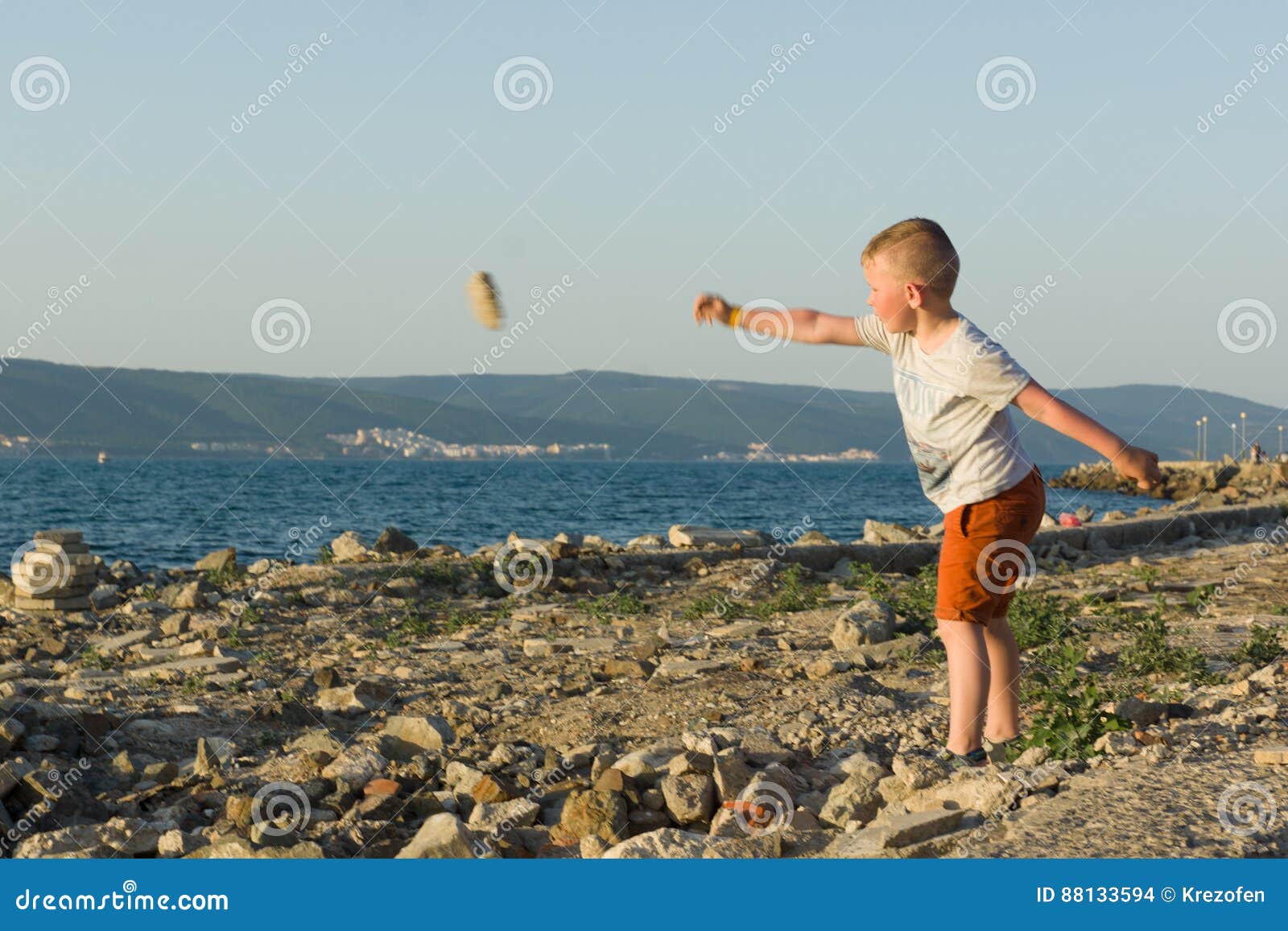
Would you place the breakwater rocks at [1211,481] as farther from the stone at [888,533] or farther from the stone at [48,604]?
the stone at [48,604]

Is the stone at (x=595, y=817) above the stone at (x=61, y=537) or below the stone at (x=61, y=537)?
below

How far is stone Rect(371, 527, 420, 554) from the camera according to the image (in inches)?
480

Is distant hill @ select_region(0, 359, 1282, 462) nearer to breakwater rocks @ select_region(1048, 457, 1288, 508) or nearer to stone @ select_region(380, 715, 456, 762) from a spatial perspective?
breakwater rocks @ select_region(1048, 457, 1288, 508)

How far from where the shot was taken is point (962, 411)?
13.0 ft

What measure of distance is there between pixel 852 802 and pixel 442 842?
1.40 meters

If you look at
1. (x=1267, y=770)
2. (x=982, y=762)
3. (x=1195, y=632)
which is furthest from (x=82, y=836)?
(x=1195, y=632)

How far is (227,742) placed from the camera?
5.37m

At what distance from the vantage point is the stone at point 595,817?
3.95 metres

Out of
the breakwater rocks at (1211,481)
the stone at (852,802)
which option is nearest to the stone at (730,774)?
the stone at (852,802)

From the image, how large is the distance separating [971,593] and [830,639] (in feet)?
10.2

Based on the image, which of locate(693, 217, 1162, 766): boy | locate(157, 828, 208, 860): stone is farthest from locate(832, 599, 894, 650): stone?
locate(157, 828, 208, 860): stone

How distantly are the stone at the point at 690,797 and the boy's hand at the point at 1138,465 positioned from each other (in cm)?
178

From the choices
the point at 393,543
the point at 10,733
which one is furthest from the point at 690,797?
the point at 393,543

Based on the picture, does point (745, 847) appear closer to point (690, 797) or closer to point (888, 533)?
point (690, 797)
